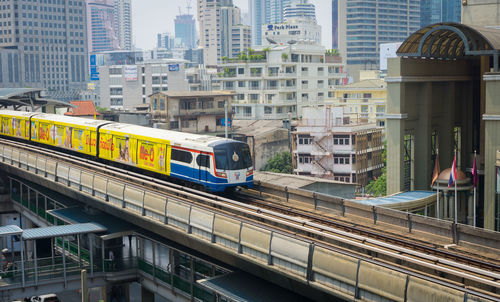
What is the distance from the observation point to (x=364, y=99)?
105188 millimetres

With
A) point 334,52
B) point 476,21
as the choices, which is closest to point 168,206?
point 476,21

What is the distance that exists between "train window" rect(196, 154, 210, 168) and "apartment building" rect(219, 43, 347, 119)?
3059 inches

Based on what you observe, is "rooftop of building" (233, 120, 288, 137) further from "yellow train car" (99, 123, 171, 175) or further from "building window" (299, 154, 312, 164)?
"yellow train car" (99, 123, 171, 175)

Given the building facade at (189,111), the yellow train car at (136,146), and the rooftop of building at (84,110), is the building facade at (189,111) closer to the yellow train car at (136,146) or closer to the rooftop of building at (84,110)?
the rooftop of building at (84,110)

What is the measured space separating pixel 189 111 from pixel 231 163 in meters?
59.1

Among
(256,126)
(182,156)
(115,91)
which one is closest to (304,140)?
(256,126)

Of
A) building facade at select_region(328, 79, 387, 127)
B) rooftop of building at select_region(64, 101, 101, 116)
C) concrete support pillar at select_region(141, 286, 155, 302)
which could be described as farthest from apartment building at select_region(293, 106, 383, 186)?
concrete support pillar at select_region(141, 286, 155, 302)

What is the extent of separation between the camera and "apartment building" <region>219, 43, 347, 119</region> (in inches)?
4375

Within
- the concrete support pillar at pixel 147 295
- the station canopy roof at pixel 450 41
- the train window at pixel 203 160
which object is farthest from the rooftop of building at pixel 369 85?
the concrete support pillar at pixel 147 295

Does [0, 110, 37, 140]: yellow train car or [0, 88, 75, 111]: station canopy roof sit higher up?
[0, 88, 75, 111]: station canopy roof

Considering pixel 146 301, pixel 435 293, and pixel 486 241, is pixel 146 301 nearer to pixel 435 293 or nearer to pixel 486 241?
pixel 486 241

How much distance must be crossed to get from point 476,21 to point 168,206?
24953mm

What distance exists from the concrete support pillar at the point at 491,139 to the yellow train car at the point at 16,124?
116 ft

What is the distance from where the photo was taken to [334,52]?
417 ft
